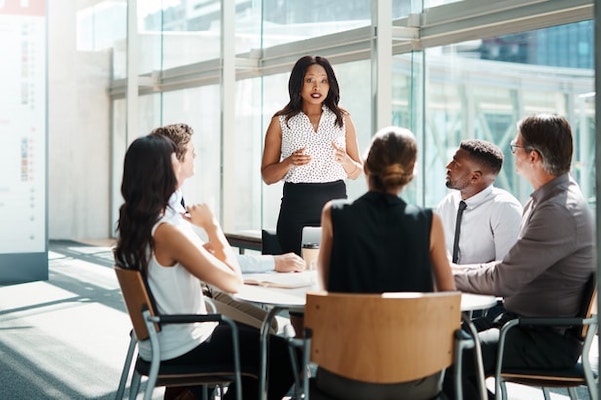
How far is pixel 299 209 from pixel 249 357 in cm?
146

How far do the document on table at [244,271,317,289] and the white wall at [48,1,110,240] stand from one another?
735 centimetres

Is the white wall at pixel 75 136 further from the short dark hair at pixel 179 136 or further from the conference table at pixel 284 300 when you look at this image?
the conference table at pixel 284 300

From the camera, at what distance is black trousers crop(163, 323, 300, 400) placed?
310cm

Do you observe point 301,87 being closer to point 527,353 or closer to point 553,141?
point 553,141

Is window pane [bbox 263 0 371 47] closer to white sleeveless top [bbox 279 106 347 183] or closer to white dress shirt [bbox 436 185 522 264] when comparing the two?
white sleeveless top [bbox 279 106 347 183]

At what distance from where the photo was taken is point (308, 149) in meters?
4.55

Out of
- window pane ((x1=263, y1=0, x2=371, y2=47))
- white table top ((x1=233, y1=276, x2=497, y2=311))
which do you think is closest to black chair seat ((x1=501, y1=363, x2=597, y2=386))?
white table top ((x1=233, y1=276, x2=497, y2=311))

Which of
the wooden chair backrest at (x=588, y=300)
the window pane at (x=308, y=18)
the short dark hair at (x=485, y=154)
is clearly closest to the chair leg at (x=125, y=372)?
the short dark hair at (x=485, y=154)

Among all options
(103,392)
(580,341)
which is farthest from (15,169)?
(580,341)

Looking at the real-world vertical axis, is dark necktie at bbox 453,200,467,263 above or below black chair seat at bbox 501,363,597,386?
above

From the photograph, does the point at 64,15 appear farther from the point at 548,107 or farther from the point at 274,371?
the point at 274,371

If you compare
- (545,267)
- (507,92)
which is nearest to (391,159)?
(545,267)

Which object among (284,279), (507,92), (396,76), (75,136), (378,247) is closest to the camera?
(378,247)

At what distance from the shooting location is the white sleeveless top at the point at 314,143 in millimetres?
4562
